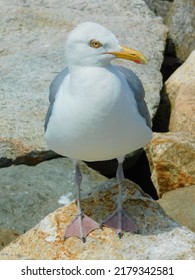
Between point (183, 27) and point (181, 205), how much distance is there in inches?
158

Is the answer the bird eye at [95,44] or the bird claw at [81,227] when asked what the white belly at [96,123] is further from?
the bird claw at [81,227]

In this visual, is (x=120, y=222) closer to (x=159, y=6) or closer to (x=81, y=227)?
(x=81, y=227)

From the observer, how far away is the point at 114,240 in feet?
17.5

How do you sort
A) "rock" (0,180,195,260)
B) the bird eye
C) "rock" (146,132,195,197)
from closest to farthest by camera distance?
the bird eye < "rock" (0,180,195,260) < "rock" (146,132,195,197)

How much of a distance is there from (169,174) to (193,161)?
274mm

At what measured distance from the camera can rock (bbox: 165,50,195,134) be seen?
779 cm

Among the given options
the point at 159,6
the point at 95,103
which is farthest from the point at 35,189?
the point at 159,6

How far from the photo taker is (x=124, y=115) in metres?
4.89

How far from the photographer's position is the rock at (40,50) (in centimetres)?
741

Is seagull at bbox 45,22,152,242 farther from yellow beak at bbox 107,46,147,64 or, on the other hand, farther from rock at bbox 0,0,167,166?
rock at bbox 0,0,167,166

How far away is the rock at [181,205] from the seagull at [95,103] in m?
1.61

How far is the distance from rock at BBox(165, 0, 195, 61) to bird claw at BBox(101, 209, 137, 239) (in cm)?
485

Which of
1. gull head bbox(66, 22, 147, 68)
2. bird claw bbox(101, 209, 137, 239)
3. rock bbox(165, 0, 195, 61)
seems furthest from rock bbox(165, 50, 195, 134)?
gull head bbox(66, 22, 147, 68)
